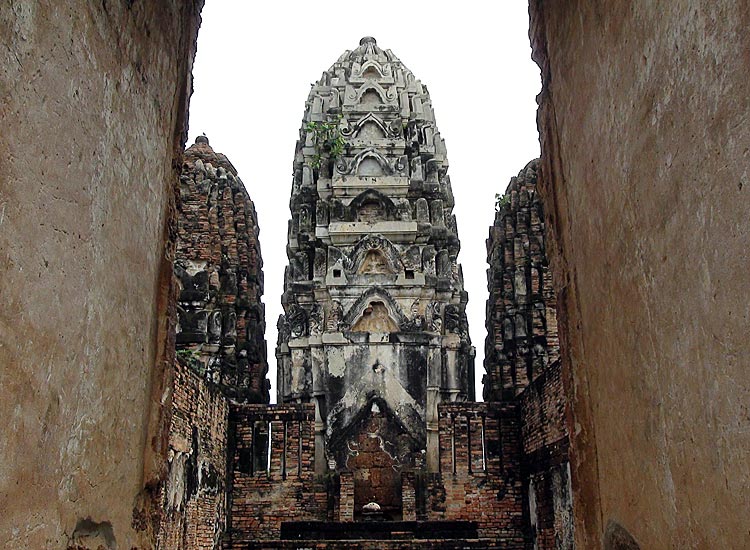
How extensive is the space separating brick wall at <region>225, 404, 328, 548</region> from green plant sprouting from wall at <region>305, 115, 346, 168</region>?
468 inches

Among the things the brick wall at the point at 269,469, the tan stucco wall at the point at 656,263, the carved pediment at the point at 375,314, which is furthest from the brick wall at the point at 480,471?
the tan stucco wall at the point at 656,263

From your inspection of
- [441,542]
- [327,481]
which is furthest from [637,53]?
[327,481]

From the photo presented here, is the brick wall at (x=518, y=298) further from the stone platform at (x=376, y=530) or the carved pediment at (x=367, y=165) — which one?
the stone platform at (x=376, y=530)

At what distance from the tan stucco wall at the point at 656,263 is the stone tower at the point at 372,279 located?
1283cm

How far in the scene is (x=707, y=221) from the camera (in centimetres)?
242

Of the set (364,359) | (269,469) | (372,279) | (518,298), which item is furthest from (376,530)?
(372,279)

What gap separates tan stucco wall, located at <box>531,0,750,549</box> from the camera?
230 centimetres

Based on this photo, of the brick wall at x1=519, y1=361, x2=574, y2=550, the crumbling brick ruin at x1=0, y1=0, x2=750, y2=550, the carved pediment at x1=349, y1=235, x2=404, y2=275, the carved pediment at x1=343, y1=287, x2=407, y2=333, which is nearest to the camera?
the crumbling brick ruin at x1=0, y1=0, x2=750, y2=550

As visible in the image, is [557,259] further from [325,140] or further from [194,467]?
[325,140]

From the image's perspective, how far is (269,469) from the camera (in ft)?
41.7

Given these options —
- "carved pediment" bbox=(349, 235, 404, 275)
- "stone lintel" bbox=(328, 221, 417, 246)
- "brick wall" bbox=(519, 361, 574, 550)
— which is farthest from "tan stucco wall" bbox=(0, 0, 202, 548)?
"stone lintel" bbox=(328, 221, 417, 246)

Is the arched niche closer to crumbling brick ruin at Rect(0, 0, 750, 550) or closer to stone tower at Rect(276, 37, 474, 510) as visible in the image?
stone tower at Rect(276, 37, 474, 510)

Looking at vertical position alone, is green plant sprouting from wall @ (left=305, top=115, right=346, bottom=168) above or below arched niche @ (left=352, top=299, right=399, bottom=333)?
above

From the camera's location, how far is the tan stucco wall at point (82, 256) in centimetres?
250
